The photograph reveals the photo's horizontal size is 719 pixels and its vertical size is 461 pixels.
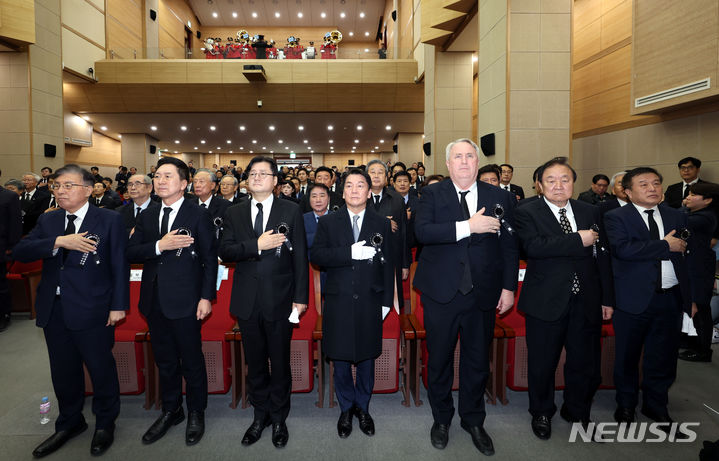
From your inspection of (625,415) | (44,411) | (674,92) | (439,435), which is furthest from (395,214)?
(674,92)

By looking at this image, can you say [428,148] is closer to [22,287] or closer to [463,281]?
[463,281]

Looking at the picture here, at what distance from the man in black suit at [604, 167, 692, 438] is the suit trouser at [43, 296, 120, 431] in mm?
3579

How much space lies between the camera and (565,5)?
5727mm

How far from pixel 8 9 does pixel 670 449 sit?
14.9m

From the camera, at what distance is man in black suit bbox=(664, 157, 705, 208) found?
4922mm

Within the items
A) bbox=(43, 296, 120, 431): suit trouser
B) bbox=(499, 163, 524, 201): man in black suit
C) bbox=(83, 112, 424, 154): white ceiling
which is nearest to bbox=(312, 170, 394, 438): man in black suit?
bbox=(43, 296, 120, 431): suit trouser

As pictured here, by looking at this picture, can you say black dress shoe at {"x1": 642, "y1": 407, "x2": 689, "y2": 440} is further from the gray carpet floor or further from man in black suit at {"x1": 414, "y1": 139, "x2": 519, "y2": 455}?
man in black suit at {"x1": 414, "y1": 139, "x2": 519, "y2": 455}

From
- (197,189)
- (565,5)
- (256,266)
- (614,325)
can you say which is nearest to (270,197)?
(256,266)

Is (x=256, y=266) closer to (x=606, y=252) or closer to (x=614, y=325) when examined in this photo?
(x=606, y=252)

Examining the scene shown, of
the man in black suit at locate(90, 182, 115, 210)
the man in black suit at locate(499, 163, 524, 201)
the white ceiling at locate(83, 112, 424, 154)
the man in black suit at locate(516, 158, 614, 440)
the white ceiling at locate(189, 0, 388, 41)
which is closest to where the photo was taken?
the man in black suit at locate(516, 158, 614, 440)

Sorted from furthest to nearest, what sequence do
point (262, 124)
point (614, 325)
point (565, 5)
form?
1. point (262, 124)
2. point (565, 5)
3. point (614, 325)

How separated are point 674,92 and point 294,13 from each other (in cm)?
2267

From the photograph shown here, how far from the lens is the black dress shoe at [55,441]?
7.71 ft

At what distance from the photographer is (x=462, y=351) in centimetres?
246
